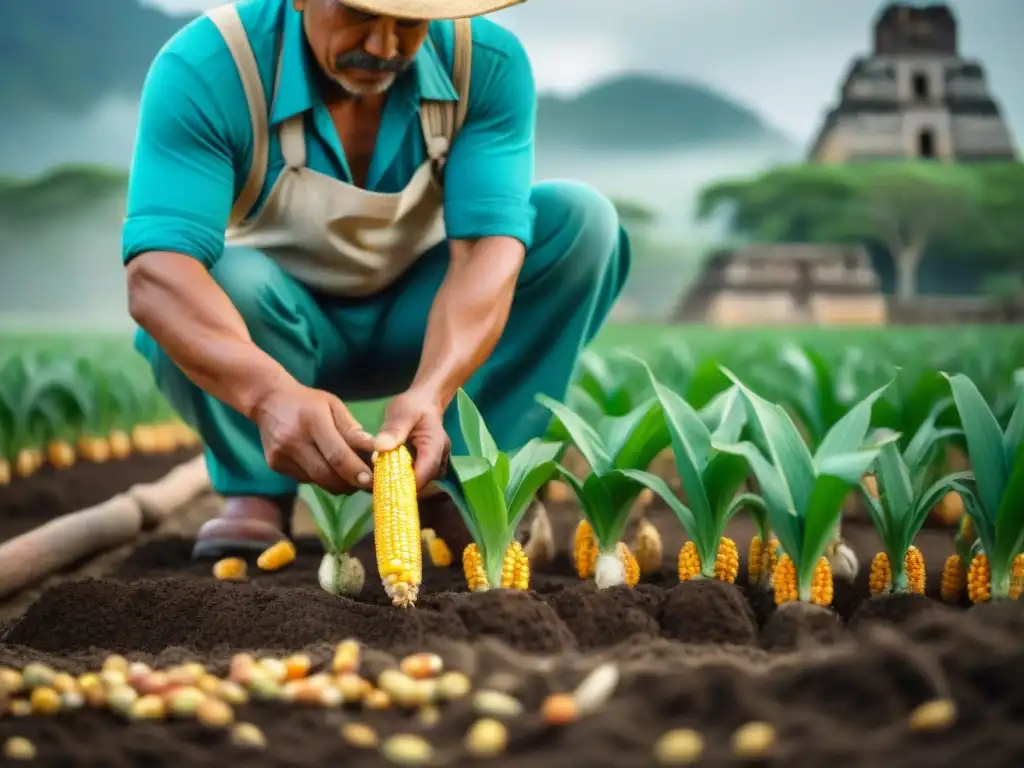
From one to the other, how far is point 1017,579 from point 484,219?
1.08m

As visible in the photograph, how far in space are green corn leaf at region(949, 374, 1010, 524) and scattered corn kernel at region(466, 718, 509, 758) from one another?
34.9 inches

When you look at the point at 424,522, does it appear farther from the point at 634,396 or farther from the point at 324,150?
the point at 634,396

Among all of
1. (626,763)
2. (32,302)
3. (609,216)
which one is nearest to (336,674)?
(626,763)

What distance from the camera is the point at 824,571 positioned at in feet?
4.86

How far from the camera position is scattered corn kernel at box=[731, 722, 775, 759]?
2.75 ft

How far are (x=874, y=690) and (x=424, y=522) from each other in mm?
1333

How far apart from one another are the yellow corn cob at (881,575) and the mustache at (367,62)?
112 centimetres

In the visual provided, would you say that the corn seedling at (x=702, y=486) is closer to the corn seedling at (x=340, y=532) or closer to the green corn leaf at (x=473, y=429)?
the green corn leaf at (x=473, y=429)

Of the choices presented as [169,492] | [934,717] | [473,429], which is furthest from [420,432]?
[169,492]

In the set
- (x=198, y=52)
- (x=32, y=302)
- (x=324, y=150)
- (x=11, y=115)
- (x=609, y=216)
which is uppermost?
(x=11, y=115)

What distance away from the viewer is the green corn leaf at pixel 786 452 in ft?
4.77

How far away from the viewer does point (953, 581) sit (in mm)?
1647

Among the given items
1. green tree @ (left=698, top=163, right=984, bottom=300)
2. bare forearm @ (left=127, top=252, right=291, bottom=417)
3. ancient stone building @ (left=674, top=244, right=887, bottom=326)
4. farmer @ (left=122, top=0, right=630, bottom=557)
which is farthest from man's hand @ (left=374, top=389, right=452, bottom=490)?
green tree @ (left=698, top=163, right=984, bottom=300)

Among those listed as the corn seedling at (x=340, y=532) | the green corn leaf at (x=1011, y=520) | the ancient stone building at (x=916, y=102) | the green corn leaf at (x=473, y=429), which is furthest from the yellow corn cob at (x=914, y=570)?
the ancient stone building at (x=916, y=102)
